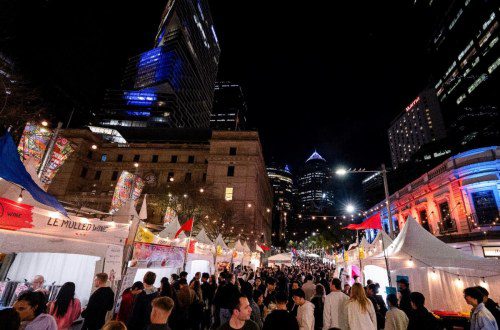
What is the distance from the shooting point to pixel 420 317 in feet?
16.9

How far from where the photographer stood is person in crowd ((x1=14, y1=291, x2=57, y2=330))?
136 inches

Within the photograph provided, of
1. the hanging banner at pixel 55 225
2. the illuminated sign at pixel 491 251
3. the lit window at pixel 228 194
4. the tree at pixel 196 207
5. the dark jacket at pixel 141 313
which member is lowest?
the dark jacket at pixel 141 313

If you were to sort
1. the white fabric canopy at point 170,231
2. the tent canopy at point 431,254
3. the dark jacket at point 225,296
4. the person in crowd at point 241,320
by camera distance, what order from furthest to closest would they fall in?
the white fabric canopy at point 170,231, the tent canopy at point 431,254, the dark jacket at point 225,296, the person in crowd at point 241,320

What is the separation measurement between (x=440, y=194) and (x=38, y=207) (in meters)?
29.2

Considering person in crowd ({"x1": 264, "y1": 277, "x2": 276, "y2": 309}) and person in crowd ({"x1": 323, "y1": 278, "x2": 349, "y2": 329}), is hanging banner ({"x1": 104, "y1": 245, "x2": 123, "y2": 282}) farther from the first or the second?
person in crowd ({"x1": 323, "y1": 278, "x2": 349, "y2": 329})

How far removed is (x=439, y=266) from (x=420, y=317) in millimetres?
4102

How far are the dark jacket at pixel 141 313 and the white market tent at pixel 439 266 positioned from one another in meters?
8.19

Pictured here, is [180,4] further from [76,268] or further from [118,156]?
[76,268]

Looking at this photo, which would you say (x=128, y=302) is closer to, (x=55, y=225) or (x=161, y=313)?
(x=55, y=225)

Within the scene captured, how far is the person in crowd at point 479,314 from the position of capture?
474 centimetres

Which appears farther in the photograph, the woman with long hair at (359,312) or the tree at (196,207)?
the tree at (196,207)

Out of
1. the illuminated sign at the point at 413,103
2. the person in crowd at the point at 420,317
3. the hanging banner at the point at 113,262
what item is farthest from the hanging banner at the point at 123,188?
the illuminated sign at the point at 413,103

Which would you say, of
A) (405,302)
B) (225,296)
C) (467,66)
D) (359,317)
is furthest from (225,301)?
(467,66)

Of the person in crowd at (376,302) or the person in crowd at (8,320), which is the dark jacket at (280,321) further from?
the person in crowd at (376,302)
